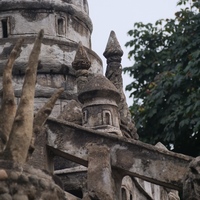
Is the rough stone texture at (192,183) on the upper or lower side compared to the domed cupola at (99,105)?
lower

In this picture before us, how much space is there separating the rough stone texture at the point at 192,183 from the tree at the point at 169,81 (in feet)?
39.4

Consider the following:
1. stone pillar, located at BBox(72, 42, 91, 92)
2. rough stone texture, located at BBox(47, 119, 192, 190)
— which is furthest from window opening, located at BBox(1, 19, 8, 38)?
rough stone texture, located at BBox(47, 119, 192, 190)

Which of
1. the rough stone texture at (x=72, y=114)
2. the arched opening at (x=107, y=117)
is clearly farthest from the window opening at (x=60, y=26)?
the arched opening at (x=107, y=117)

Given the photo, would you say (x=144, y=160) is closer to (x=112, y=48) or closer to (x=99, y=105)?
(x=99, y=105)

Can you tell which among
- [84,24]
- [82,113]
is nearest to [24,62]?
[84,24]

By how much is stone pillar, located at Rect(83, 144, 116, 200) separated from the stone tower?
7411 millimetres

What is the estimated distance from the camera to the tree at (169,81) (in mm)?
26297

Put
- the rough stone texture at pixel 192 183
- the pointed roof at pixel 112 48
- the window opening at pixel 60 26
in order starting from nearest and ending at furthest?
1. the rough stone texture at pixel 192 183
2. the pointed roof at pixel 112 48
3. the window opening at pixel 60 26

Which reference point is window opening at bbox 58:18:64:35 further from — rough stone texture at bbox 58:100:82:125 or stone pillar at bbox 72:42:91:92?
rough stone texture at bbox 58:100:82:125

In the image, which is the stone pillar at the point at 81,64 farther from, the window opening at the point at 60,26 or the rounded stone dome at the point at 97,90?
the window opening at the point at 60,26

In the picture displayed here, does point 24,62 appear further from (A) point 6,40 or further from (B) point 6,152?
(B) point 6,152

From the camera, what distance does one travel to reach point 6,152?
8445mm

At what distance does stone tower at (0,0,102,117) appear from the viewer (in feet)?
77.3

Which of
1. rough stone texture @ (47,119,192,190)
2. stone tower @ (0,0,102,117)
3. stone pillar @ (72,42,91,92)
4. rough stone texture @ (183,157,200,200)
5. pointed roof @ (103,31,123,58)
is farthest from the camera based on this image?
stone tower @ (0,0,102,117)
